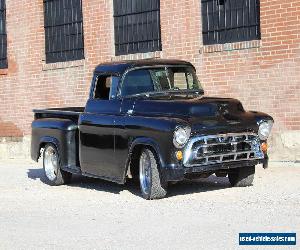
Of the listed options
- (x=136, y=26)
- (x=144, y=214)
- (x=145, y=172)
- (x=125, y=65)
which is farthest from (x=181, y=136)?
(x=136, y=26)

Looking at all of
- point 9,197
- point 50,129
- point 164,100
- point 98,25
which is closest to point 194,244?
point 164,100

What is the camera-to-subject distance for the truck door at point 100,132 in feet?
33.4

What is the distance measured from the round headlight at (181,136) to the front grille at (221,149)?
0.09 metres

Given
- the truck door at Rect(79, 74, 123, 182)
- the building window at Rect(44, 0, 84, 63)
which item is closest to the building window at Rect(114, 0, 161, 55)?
the building window at Rect(44, 0, 84, 63)

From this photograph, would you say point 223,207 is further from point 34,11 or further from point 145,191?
point 34,11

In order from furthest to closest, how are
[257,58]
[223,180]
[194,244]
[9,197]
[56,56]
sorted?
[56,56], [257,58], [223,180], [9,197], [194,244]

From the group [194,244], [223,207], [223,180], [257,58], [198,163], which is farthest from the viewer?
[257,58]

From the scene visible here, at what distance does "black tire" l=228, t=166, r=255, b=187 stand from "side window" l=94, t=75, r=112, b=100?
2.28m

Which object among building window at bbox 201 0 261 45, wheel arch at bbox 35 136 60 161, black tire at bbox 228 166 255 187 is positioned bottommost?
black tire at bbox 228 166 255 187

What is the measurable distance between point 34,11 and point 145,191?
34.9 feet

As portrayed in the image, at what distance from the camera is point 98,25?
17312 mm

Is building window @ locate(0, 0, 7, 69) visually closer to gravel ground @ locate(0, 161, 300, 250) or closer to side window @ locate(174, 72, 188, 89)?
gravel ground @ locate(0, 161, 300, 250)

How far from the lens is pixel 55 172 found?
12062 millimetres

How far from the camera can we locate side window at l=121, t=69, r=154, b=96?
10.3 m
